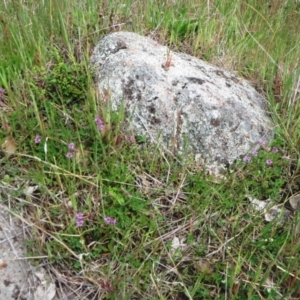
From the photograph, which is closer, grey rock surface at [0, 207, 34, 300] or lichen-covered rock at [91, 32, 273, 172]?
grey rock surface at [0, 207, 34, 300]

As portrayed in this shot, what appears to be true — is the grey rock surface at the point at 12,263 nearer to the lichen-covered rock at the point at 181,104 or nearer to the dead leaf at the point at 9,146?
the dead leaf at the point at 9,146

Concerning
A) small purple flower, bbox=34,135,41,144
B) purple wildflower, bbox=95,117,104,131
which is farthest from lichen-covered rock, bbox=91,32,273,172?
small purple flower, bbox=34,135,41,144

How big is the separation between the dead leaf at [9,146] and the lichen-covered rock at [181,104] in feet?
1.83

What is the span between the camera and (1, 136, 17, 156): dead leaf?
2203 millimetres

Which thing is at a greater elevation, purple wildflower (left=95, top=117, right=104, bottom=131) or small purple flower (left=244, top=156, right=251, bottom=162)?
purple wildflower (left=95, top=117, right=104, bottom=131)

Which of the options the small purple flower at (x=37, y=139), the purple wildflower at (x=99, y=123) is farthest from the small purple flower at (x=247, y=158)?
the small purple flower at (x=37, y=139)

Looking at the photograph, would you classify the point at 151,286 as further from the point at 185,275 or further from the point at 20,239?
the point at 20,239

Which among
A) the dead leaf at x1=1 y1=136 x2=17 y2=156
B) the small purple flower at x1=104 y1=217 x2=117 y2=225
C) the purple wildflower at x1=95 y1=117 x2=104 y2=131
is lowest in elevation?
the small purple flower at x1=104 y1=217 x2=117 y2=225

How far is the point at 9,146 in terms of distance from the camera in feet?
7.28

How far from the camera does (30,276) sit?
Result: 6.25 ft

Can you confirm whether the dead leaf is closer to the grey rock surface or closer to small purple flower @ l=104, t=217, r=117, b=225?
the grey rock surface

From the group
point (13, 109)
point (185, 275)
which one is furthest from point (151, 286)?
point (13, 109)

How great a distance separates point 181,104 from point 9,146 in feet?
3.11

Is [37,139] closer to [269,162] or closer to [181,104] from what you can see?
[181,104]
